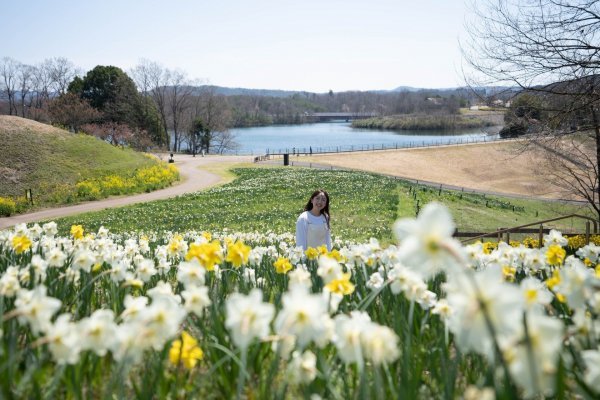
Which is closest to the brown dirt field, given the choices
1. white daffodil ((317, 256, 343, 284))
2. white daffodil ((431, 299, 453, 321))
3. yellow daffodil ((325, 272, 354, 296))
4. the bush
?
the bush

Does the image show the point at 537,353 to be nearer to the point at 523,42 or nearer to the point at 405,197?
the point at 523,42

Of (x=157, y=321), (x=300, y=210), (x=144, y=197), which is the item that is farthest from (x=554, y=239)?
(x=144, y=197)

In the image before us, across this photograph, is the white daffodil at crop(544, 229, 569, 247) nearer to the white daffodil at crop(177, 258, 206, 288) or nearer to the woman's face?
the white daffodil at crop(177, 258, 206, 288)

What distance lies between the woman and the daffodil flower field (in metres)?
3.12

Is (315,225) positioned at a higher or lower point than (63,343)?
lower

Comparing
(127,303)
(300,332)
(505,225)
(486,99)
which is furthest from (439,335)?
(505,225)

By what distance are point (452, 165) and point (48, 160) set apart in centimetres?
3841

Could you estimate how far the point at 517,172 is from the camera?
4519 centimetres

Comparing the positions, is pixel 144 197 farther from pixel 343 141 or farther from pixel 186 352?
pixel 343 141

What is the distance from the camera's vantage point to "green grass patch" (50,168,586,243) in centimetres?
1595

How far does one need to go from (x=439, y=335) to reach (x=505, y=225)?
18.7 m

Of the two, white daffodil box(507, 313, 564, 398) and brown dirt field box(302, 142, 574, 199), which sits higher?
white daffodil box(507, 313, 564, 398)

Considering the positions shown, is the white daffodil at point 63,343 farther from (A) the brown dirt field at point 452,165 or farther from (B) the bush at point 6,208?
(A) the brown dirt field at point 452,165

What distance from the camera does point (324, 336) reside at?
1.69 metres
